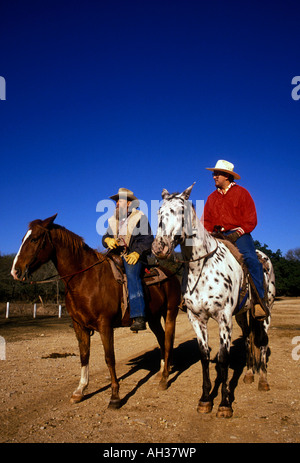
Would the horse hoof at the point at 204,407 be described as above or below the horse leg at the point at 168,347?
below

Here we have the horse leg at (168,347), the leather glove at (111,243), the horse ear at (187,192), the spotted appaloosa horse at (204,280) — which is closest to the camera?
the spotted appaloosa horse at (204,280)

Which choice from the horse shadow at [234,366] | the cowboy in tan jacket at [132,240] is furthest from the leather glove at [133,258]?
the horse shadow at [234,366]

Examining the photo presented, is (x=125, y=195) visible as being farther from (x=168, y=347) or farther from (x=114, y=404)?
(x=114, y=404)

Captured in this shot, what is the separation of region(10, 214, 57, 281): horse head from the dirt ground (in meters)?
2.19

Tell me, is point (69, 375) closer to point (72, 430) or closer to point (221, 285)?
point (72, 430)

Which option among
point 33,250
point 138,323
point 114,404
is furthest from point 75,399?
point 33,250

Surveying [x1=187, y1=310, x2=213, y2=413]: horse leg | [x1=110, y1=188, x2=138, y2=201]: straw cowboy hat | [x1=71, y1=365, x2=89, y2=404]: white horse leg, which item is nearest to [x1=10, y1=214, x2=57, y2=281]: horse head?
[x1=110, y1=188, x2=138, y2=201]: straw cowboy hat

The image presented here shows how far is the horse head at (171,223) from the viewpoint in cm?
436

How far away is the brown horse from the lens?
5480 millimetres

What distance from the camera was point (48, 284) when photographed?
39.9 meters

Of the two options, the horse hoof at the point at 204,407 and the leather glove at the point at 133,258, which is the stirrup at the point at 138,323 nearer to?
the leather glove at the point at 133,258

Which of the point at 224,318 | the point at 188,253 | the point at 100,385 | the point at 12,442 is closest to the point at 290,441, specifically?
the point at 224,318

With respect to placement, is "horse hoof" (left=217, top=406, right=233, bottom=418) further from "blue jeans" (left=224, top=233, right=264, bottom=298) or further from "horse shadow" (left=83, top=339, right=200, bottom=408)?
"blue jeans" (left=224, top=233, right=264, bottom=298)

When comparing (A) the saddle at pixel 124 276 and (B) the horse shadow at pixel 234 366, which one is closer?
(A) the saddle at pixel 124 276
